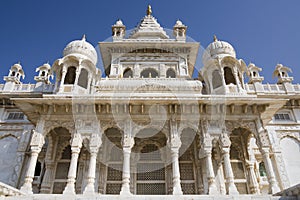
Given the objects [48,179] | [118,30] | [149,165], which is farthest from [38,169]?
[118,30]

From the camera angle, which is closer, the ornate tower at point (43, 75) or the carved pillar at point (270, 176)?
the carved pillar at point (270, 176)

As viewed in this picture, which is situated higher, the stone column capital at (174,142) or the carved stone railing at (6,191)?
the stone column capital at (174,142)

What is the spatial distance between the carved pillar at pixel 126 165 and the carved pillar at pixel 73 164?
2.07 meters

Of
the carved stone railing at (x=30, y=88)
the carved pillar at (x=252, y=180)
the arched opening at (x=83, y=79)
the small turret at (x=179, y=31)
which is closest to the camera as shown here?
the carved pillar at (x=252, y=180)

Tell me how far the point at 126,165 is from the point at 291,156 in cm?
1128

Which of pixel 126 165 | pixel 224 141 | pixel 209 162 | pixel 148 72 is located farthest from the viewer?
pixel 148 72

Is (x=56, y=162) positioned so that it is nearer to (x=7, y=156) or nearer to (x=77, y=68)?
(x=7, y=156)

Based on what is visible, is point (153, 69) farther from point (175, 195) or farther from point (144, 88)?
point (175, 195)

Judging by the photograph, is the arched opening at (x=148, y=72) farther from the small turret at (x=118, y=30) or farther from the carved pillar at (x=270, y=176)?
the carved pillar at (x=270, y=176)

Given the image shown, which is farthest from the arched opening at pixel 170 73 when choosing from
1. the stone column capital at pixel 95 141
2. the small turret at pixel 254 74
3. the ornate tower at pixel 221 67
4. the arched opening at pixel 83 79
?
the stone column capital at pixel 95 141

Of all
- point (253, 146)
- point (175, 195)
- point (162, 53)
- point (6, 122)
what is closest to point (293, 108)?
point (253, 146)

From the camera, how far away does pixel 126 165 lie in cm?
1158

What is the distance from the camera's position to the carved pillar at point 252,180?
13.7 metres

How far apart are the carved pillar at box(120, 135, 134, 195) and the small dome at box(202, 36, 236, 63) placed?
8364 millimetres
